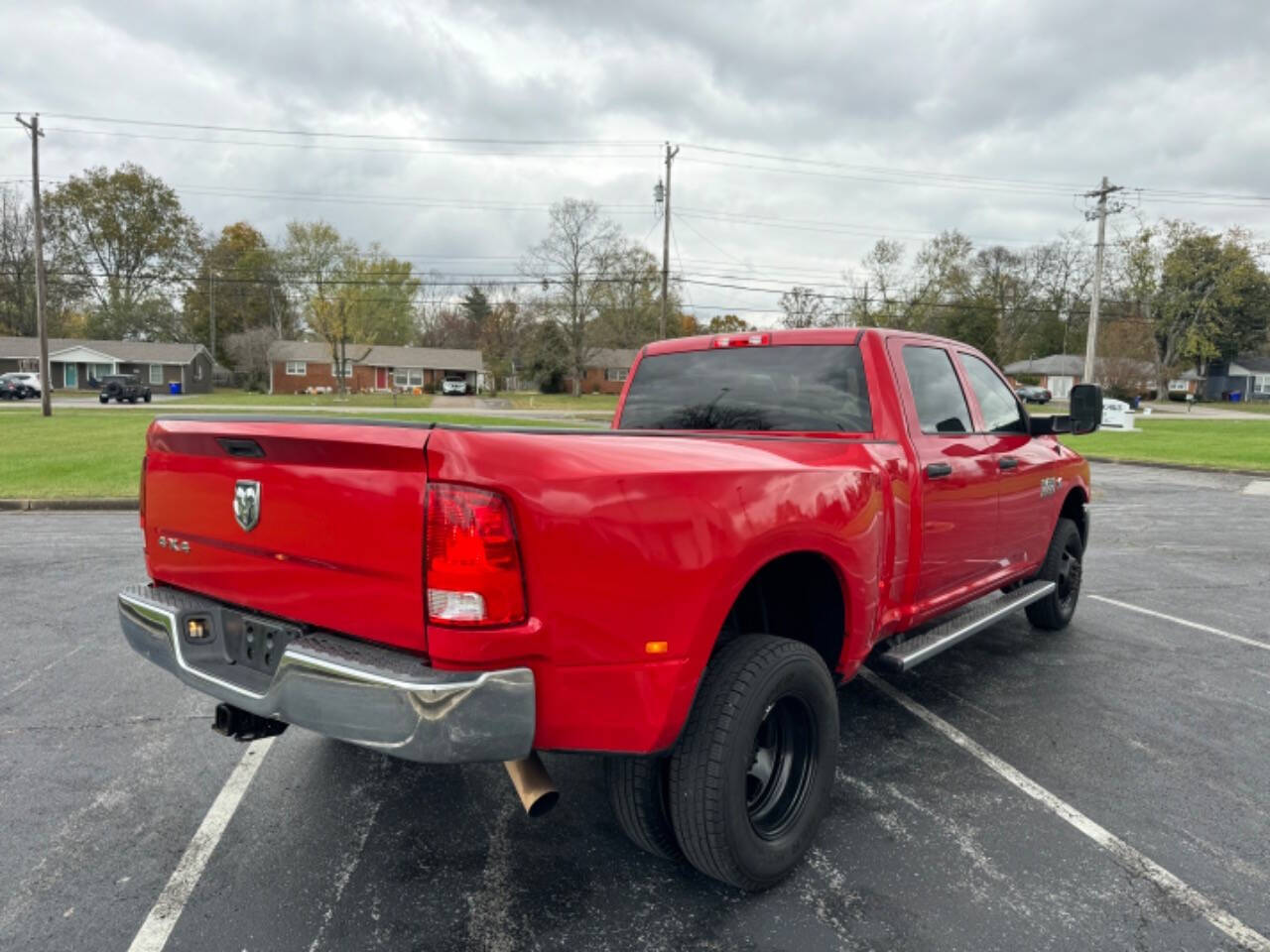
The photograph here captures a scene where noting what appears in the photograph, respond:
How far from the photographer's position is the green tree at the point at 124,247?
221 feet

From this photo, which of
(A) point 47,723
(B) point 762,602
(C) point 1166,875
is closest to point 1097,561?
(C) point 1166,875

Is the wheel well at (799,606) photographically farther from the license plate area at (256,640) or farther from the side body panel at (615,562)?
the license plate area at (256,640)

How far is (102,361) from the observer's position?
197 ft

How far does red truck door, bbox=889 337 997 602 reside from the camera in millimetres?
3545

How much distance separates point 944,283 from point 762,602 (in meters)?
68.5

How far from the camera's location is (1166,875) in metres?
2.67

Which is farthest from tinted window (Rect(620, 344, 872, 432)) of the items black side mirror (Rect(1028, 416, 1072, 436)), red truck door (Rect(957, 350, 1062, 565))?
black side mirror (Rect(1028, 416, 1072, 436))

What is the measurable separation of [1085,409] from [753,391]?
2.13 metres

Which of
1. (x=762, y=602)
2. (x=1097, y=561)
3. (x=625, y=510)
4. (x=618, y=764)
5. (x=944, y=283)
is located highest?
(x=944, y=283)

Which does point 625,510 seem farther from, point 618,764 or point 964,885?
point 964,885

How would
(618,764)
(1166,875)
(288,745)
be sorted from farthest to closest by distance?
1. (288,745)
2. (1166,875)
3. (618,764)

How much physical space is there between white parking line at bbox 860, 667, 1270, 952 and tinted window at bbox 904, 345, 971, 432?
148cm

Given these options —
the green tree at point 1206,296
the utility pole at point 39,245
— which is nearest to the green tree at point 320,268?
the utility pole at point 39,245

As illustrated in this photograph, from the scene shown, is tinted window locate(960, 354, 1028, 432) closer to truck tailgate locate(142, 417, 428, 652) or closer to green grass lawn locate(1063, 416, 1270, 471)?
truck tailgate locate(142, 417, 428, 652)
